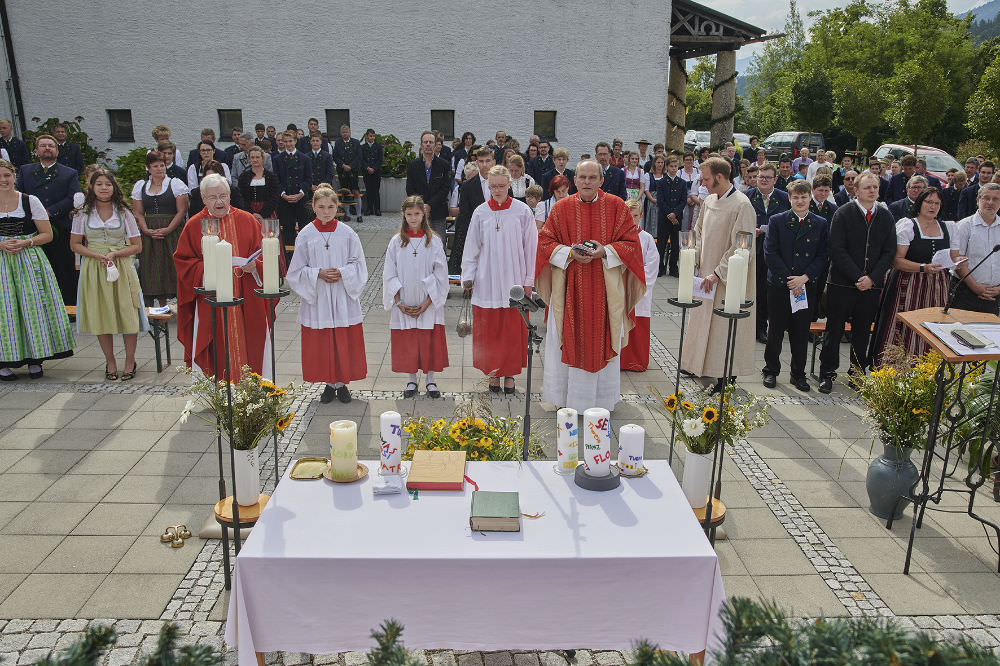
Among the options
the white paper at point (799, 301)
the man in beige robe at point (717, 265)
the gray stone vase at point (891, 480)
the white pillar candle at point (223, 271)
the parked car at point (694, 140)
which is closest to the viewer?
the white pillar candle at point (223, 271)

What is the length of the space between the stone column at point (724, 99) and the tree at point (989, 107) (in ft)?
21.7

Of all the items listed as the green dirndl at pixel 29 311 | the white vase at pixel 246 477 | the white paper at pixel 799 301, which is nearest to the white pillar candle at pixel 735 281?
the white vase at pixel 246 477

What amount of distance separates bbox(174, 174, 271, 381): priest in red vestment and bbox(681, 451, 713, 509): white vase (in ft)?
12.4

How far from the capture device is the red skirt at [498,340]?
7.35m

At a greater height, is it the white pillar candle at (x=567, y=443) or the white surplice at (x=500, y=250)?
the white surplice at (x=500, y=250)

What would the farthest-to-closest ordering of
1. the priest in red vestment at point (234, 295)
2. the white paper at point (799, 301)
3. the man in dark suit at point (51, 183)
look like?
the man in dark suit at point (51, 183) < the white paper at point (799, 301) < the priest in red vestment at point (234, 295)

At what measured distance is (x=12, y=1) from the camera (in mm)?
20797

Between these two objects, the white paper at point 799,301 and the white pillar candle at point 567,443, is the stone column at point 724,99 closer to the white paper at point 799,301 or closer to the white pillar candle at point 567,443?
the white paper at point 799,301

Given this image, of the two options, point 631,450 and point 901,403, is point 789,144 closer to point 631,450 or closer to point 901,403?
point 901,403

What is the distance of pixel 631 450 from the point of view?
12.0 feet

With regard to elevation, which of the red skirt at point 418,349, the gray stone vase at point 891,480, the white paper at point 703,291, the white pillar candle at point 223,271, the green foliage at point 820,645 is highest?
the white pillar candle at point 223,271

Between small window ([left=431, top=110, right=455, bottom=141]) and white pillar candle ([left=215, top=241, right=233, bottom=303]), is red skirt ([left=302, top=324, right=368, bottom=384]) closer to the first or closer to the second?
white pillar candle ([left=215, top=241, right=233, bottom=303])

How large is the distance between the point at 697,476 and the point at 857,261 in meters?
4.55

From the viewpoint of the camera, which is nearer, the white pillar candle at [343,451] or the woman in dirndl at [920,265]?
the white pillar candle at [343,451]
